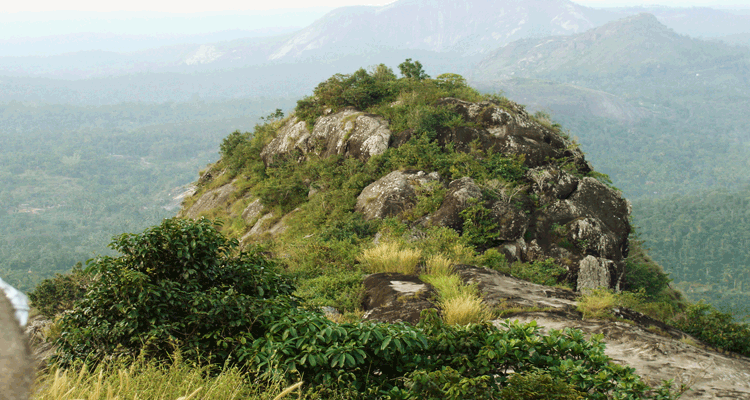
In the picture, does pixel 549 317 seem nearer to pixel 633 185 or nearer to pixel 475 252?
pixel 475 252

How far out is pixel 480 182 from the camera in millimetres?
13039

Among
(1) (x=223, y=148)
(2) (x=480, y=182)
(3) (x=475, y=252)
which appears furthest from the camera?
(1) (x=223, y=148)

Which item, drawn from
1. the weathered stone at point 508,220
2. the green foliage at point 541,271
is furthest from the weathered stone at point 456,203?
the green foliage at point 541,271

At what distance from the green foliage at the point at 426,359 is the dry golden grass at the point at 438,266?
13.9ft

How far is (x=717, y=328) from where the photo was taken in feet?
21.7

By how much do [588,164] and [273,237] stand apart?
1106cm

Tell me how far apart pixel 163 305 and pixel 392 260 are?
5.57m

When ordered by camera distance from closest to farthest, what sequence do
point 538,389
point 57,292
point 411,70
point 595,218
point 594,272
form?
point 538,389 → point 594,272 → point 595,218 → point 57,292 → point 411,70

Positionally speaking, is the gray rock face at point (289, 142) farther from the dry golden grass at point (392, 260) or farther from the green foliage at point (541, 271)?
the green foliage at point (541, 271)

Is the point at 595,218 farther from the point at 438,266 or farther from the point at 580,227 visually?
the point at 438,266

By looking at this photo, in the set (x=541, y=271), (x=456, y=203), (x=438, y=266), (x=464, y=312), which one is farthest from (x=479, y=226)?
Answer: (x=464, y=312)

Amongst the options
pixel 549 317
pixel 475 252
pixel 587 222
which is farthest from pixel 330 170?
pixel 549 317

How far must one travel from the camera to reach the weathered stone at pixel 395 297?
21.5ft

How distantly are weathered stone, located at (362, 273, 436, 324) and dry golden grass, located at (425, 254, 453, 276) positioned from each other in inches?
16.7
